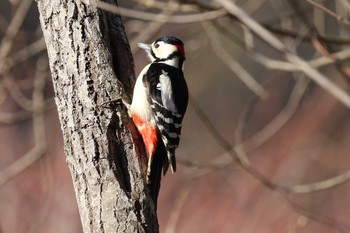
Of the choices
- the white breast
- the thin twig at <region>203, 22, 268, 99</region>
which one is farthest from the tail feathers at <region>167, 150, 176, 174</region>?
the thin twig at <region>203, 22, 268, 99</region>

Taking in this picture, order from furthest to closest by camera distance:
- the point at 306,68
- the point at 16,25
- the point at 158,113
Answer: the point at 16,25 < the point at 158,113 < the point at 306,68

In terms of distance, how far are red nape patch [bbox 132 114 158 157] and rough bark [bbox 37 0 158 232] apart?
0.85ft

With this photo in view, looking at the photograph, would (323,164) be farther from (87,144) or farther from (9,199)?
(87,144)

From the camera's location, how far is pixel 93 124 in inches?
162

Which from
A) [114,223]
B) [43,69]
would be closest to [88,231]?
[114,223]

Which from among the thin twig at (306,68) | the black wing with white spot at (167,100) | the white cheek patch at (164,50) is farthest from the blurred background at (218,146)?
the thin twig at (306,68)

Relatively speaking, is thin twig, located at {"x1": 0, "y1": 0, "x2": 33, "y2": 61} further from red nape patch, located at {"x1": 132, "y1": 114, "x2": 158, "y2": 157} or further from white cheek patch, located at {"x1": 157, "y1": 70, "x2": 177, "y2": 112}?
red nape patch, located at {"x1": 132, "y1": 114, "x2": 158, "y2": 157}

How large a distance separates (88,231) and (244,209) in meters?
6.44

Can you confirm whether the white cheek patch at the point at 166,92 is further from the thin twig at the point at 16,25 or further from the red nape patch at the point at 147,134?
the thin twig at the point at 16,25

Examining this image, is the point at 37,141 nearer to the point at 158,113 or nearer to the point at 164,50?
the point at 164,50

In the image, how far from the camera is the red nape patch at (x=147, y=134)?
451 cm

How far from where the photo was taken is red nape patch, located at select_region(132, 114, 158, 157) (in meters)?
4.51

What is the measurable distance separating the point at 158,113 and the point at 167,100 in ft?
0.34

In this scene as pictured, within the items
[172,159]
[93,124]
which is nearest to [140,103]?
[172,159]
